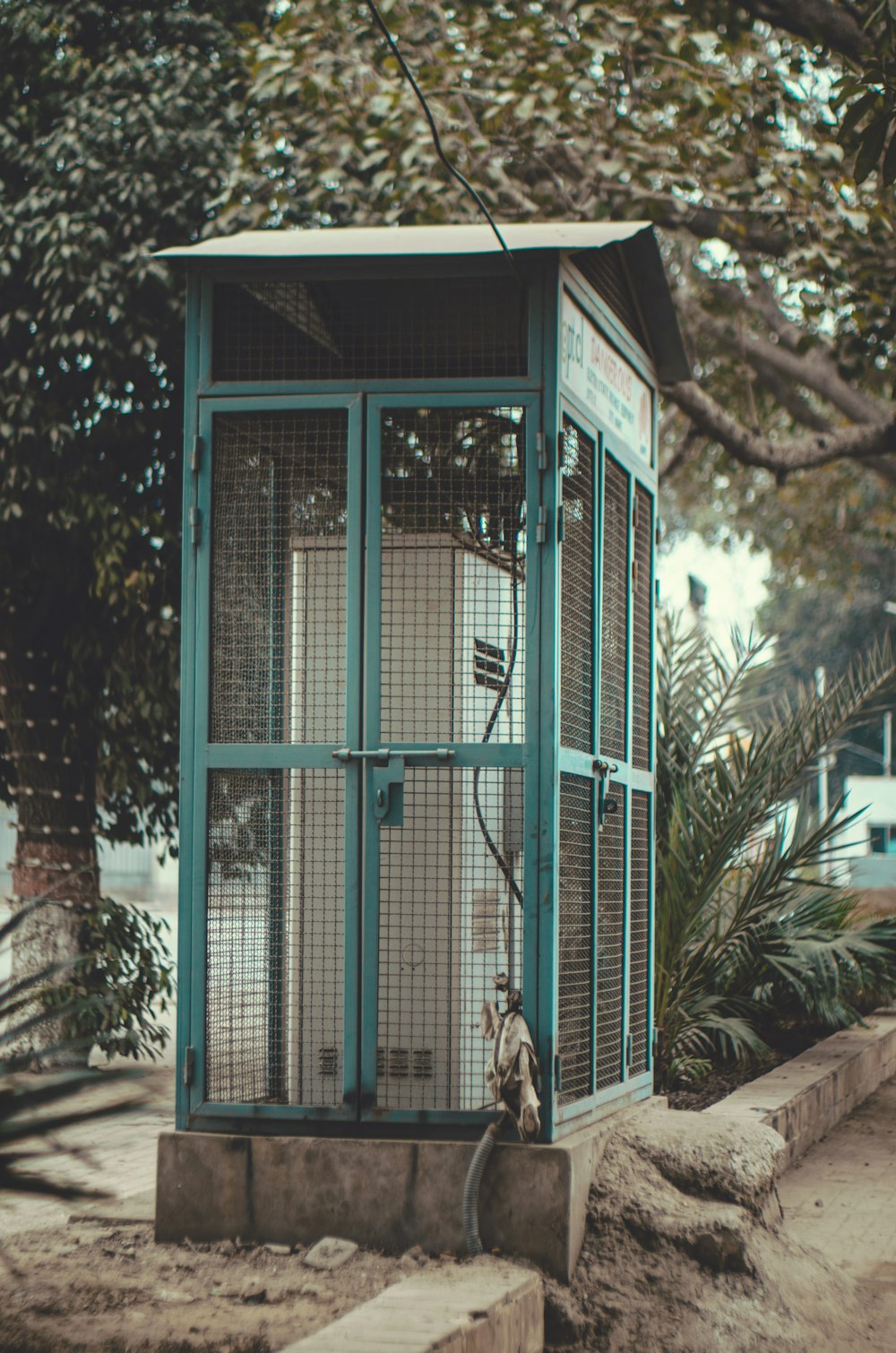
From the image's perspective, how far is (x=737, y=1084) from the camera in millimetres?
8359

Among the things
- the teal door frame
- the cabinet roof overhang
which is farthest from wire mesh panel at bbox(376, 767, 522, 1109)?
the cabinet roof overhang

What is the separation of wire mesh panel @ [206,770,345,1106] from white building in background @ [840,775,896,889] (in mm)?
4671

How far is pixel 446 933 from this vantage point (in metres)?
5.26

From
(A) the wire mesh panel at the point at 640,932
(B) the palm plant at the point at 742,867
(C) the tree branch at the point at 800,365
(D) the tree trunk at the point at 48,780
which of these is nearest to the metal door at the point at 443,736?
(A) the wire mesh panel at the point at 640,932

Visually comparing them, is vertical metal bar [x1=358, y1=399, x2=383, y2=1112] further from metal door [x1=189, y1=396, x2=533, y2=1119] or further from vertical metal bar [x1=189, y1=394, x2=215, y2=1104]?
vertical metal bar [x1=189, y1=394, x2=215, y2=1104]

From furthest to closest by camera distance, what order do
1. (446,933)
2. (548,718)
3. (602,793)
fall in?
(602,793) → (446,933) → (548,718)

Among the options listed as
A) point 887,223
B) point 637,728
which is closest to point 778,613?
point 887,223

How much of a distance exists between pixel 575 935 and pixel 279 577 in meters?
1.64

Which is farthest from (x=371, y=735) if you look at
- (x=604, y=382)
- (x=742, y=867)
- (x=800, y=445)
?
(x=800, y=445)

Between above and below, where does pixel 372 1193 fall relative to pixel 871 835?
below

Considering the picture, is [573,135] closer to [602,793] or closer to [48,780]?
[48,780]

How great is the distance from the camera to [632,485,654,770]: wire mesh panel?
6434mm

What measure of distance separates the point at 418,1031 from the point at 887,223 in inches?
274

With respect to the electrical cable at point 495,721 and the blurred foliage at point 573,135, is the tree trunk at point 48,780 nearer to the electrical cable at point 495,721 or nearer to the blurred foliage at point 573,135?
the blurred foliage at point 573,135
